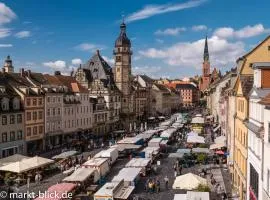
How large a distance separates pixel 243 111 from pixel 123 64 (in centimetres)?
7976

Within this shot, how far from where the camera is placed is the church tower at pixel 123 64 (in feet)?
381

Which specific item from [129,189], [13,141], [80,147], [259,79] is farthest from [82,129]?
[259,79]

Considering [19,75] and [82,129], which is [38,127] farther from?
[82,129]

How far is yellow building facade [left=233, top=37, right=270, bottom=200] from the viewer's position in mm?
36156

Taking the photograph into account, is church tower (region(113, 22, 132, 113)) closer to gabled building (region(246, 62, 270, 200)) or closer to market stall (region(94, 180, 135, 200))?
market stall (region(94, 180, 135, 200))

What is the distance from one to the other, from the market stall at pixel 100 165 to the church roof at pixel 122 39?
69234mm

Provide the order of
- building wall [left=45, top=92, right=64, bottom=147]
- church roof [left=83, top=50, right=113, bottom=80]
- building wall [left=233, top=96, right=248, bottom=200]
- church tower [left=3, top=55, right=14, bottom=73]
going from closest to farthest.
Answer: building wall [left=233, top=96, right=248, bottom=200]
building wall [left=45, top=92, right=64, bottom=147]
church tower [left=3, top=55, right=14, bottom=73]
church roof [left=83, top=50, right=113, bottom=80]

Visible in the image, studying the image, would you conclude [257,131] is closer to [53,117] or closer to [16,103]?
[16,103]

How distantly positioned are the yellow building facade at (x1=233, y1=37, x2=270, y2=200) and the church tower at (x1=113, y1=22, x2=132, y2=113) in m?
66.1

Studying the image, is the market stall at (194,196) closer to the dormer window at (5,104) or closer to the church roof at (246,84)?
the church roof at (246,84)

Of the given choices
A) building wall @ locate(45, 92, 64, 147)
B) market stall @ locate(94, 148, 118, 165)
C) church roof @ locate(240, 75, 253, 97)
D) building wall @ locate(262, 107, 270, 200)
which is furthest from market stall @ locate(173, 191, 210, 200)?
building wall @ locate(45, 92, 64, 147)

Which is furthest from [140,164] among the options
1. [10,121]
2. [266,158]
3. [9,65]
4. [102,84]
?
[102,84]

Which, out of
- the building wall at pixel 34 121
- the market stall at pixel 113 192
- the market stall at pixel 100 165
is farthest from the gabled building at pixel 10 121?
the market stall at pixel 113 192

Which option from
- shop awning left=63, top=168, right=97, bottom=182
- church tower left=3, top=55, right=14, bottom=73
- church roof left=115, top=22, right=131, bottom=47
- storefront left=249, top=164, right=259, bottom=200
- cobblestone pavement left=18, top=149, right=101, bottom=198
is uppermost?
church roof left=115, top=22, right=131, bottom=47
